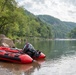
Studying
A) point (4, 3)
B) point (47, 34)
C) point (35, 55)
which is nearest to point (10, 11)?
point (4, 3)

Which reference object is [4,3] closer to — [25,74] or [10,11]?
[10,11]

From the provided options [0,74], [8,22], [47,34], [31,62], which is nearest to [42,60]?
[31,62]

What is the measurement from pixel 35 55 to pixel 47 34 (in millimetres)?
140616

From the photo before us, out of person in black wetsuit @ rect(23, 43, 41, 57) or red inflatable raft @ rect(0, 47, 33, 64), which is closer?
red inflatable raft @ rect(0, 47, 33, 64)

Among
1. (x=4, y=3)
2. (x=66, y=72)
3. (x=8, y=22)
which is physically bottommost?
(x=66, y=72)

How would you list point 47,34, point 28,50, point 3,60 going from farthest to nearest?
point 47,34
point 28,50
point 3,60

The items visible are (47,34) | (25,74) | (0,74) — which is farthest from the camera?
(47,34)

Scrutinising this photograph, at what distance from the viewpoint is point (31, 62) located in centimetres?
2141

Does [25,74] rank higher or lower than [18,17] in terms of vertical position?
lower

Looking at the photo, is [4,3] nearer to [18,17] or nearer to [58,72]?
[18,17]

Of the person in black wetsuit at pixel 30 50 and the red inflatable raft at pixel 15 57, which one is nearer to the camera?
the red inflatable raft at pixel 15 57

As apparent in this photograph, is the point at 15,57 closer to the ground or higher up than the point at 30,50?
closer to the ground

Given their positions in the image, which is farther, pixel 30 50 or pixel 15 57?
pixel 30 50

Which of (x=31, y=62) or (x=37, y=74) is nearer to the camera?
(x=37, y=74)
